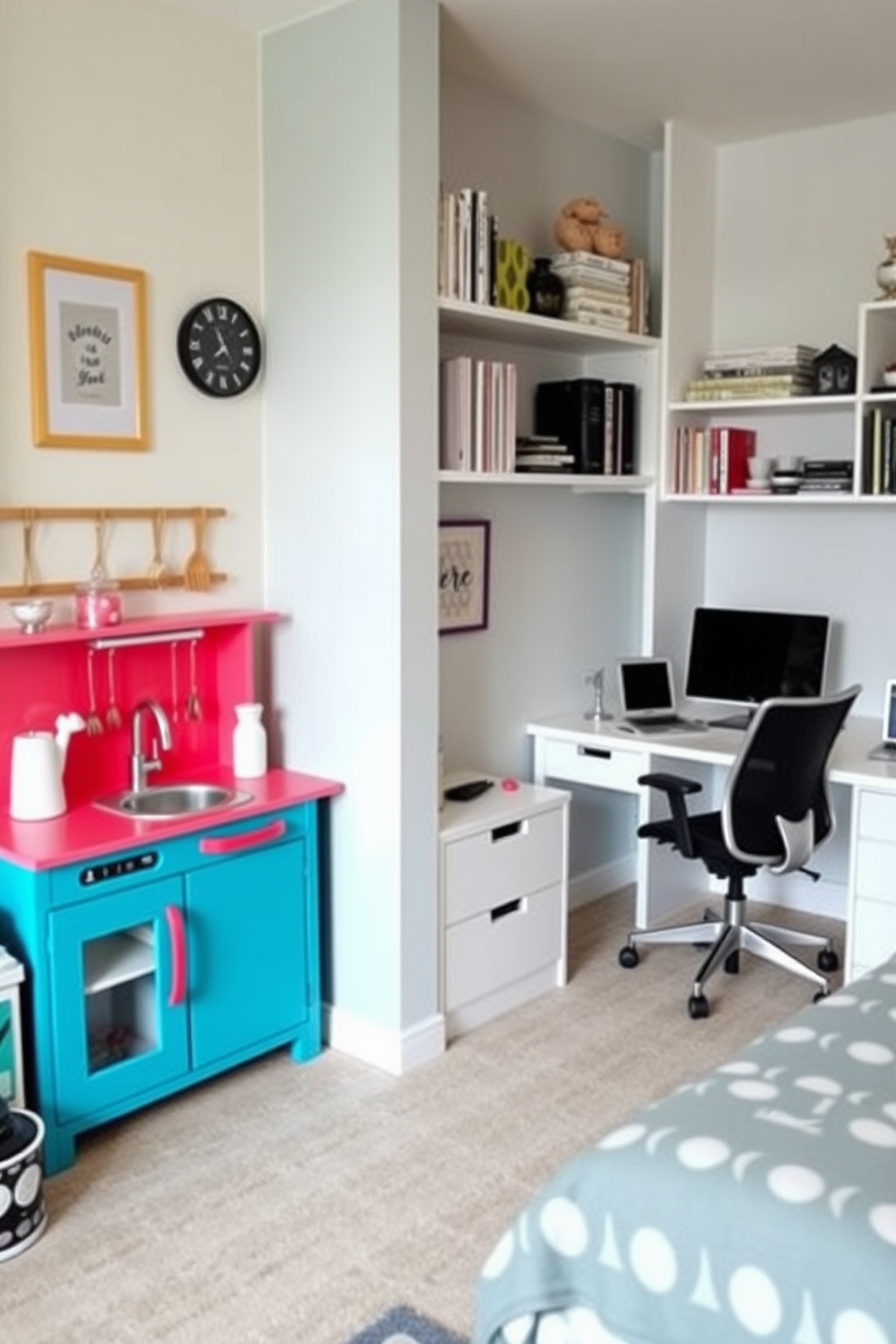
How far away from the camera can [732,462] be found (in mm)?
4117

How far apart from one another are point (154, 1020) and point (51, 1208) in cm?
45

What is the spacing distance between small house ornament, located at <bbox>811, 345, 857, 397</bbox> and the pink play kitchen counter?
190cm

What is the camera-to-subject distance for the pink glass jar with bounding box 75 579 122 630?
9.53 ft

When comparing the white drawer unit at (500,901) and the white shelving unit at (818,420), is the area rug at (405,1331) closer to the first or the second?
the white drawer unit at (500,901)

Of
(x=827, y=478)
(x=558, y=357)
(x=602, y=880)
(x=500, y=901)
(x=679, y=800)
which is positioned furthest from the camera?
(x=602, y=880)

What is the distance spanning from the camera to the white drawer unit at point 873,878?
10.9 feet

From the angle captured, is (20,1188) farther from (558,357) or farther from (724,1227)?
(558,357)

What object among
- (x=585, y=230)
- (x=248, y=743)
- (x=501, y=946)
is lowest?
(x=501, y=946)

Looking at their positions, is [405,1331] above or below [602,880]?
below

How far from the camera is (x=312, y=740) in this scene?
10.8 ft

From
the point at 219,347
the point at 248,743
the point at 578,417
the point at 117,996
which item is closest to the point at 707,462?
the point at 578,417

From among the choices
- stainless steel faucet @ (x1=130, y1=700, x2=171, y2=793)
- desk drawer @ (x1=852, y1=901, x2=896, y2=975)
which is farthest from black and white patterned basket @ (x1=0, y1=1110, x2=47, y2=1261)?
desk drawer @ (x1=852, y1=901, x2=896, y2=975)

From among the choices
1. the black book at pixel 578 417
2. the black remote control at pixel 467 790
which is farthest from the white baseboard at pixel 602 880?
the black book at pixel 578 417

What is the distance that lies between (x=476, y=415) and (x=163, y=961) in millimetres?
1611
